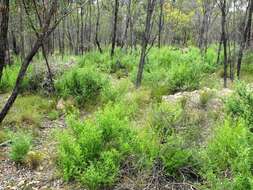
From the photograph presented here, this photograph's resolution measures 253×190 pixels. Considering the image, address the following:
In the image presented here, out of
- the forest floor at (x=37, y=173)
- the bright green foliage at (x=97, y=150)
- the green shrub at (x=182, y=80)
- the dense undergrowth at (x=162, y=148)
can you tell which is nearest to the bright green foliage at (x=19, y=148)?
the dense undergrowth at (x=162, y=148)

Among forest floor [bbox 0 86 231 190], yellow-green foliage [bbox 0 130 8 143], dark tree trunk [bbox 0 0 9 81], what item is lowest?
forest floor [bbox 0 86 231 190]

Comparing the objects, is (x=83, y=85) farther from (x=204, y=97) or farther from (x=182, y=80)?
(x=204, y=97)

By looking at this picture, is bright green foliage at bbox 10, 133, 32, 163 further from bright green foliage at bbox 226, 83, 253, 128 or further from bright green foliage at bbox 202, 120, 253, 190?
bright green foliage at bbox 226, 83, 253, 128

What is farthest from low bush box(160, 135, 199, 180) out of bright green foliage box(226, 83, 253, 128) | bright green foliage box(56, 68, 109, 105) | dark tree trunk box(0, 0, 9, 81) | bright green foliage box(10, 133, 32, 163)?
bright green foliage box(56, 68, 109, 105)

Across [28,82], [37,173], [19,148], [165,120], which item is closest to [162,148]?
[165,120]

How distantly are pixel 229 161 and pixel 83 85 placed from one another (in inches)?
189

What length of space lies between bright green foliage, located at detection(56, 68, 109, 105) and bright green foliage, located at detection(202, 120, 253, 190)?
13.2 ft

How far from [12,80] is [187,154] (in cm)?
634

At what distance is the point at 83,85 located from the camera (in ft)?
25.4

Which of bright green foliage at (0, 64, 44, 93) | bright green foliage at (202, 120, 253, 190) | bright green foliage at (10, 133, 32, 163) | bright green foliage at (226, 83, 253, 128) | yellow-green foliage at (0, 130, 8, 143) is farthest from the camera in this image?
bright green foliage at (0, 64, 44, 93)

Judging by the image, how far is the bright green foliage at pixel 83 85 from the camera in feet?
25.2

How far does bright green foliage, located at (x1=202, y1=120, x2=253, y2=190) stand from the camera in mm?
3375

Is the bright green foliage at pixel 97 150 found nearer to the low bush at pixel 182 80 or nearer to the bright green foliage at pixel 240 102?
the bright green foliage at pixel 240 102

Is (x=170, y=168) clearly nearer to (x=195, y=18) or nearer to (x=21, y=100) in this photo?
(x=21, y=100)
